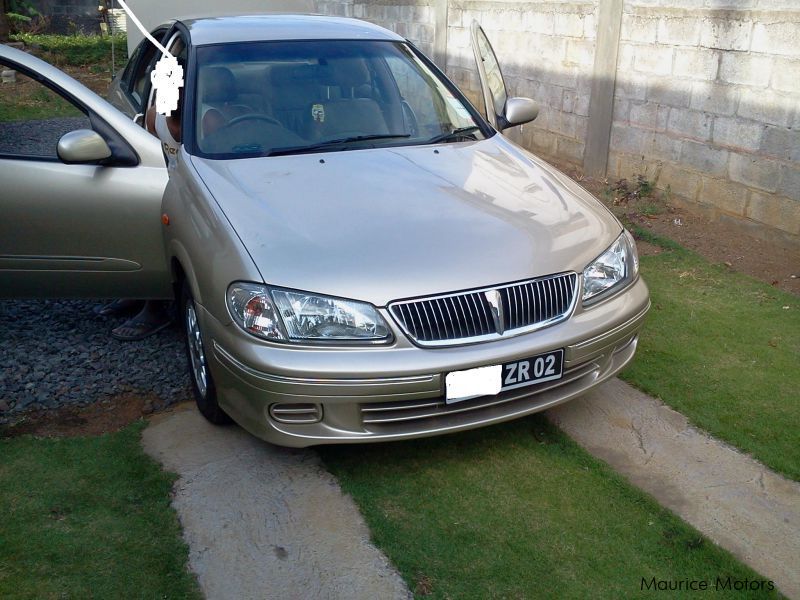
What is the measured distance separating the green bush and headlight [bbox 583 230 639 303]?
1498 cm

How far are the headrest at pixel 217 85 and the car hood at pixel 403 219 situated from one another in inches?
19.0

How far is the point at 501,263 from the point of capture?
3.29 m

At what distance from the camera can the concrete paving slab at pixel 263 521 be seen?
9.44ft

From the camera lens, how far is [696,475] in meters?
3.48

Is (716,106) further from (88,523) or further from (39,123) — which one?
(88,523)

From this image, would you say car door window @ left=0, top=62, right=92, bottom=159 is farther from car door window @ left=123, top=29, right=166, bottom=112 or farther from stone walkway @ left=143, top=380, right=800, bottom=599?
stone walkway @ left=143, top=380, right=800, bottom=599

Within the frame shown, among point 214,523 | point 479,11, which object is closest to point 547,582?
point 214,523

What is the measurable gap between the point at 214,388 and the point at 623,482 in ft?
5.63

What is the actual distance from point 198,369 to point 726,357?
2666mm

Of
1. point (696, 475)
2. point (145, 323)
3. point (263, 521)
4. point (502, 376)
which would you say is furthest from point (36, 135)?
point (696, 475)

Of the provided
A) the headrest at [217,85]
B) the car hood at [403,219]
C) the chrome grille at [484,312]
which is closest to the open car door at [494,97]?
the car hood at [403,219]

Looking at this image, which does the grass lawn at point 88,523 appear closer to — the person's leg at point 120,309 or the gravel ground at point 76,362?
the gravel ground at point 76,362

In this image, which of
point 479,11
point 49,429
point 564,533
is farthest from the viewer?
point 479,11

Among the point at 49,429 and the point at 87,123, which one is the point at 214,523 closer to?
the point at 49,429
